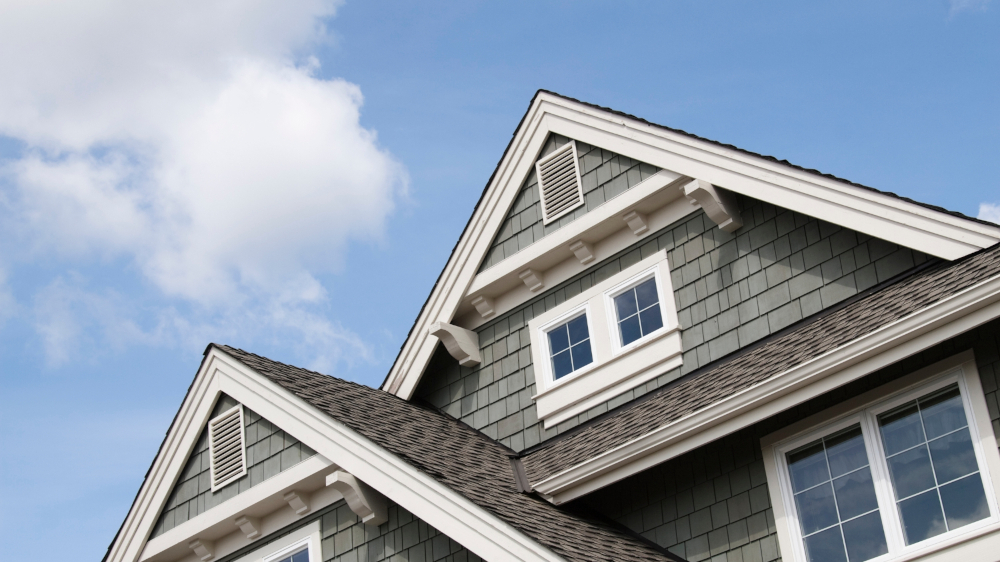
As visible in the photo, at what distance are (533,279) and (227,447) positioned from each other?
416 centimetres

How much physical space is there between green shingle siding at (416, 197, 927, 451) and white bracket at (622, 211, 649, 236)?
124 millimetres

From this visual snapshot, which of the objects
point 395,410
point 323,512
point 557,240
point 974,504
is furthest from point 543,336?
point 974,504

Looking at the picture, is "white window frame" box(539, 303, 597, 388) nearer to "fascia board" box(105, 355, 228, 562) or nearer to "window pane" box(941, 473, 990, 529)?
"fascia board" box(105, 355, 228, 562)

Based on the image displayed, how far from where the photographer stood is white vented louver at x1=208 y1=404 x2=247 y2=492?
12656 millimetres

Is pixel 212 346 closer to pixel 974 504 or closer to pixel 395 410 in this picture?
pixel 395 410

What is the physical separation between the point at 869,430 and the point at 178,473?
812 centimetres

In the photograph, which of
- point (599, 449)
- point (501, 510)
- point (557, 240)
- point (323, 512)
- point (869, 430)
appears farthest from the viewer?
point (557, 240)

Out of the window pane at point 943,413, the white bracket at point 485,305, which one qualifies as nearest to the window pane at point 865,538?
the window pane at point 943,413

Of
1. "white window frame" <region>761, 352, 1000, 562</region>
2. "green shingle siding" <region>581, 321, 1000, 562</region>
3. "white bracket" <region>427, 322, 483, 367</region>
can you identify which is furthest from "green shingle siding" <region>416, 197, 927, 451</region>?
"white window frame" <region>761, 352, 1000, 562</region>

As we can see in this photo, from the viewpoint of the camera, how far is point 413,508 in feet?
34.3

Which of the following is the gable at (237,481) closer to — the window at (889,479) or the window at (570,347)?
the window at (570,347)

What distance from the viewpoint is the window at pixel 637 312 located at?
1229 centimetres

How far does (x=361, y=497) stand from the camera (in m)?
11.2

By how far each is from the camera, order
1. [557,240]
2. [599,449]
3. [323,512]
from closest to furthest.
Answer: 1. [599,449]
2. [323,512]
3. [557,240]
